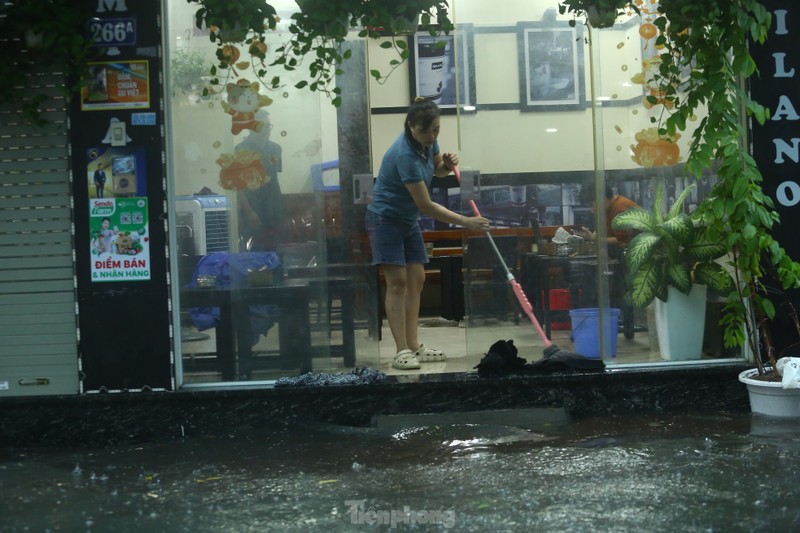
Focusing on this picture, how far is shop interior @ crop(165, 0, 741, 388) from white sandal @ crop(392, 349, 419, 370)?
9cm

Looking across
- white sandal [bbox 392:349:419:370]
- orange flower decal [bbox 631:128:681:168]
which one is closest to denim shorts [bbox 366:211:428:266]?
white sandal [bbox 392:349:419:370]

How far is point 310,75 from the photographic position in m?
6.30

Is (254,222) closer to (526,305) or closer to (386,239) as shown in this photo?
(386,239)

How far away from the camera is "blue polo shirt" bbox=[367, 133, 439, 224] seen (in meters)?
6.80

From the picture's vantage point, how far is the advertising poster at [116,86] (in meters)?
6.12

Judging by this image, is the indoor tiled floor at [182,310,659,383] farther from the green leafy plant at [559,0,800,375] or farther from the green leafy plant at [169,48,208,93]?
the green leafy plant at [169,48,208,93]

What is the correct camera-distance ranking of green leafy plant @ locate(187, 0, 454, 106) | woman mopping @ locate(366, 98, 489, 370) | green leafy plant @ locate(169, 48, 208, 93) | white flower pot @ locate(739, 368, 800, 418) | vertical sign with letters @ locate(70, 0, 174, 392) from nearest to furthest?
green leafy plant @ locate(187, 0, 454, 106), white flower pot @ locate(739, 368, 800, 418), vertical sign with letters @ locate(70, 0, 174, 392), green leafy plant @ locate(169, 48, 208, 93), woman mopping @ locate(366, 98, 489, 370)

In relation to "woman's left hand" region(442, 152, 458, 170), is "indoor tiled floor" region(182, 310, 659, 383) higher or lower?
lower

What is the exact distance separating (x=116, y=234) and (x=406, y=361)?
6.52 ft

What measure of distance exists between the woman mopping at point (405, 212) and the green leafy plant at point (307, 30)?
25.7 inches

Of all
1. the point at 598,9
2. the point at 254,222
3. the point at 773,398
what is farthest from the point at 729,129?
the point at 254,222

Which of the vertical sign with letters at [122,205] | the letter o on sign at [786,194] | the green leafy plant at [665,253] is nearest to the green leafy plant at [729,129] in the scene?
the letter o on sign at [786,194]

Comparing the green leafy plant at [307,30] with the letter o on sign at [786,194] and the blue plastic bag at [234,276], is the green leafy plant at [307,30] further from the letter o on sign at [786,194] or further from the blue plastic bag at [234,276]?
the letter o on sign at [786,194]

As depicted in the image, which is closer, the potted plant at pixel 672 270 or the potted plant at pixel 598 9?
the potted plant at pixel 598 9
